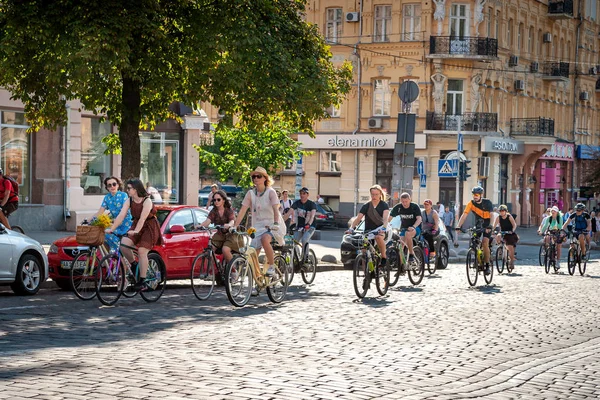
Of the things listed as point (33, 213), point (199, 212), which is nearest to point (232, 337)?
point (199, 212)

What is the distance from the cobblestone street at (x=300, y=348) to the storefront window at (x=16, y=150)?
1566cm

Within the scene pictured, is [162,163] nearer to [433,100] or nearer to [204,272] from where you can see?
[433,100]

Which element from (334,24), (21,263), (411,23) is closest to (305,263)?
(21,263)

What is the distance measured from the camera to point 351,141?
58938mm

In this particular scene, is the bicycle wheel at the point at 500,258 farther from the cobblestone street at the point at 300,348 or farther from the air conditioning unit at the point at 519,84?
the air conditioning unit at the point at 519,84

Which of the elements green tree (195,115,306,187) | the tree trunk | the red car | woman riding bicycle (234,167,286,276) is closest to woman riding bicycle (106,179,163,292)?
woman riding bicycle (234,167,286,276)

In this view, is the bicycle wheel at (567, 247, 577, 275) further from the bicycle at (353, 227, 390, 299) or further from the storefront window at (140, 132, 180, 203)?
the storefront window at (140, 132, 180, 203)

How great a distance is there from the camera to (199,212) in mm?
21641

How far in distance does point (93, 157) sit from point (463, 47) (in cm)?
2522

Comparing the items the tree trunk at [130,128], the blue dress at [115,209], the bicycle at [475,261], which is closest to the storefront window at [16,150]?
the tree trunk at [130,128]

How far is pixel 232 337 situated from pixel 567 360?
344 centimetres

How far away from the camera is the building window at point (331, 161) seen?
6019 centimetres

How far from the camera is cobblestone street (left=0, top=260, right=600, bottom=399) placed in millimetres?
9523

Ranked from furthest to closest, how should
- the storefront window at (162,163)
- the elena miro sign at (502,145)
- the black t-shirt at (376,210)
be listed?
the elena miro sign at (502,145), the storefront window at (162,163), the black t-shirt at (376,210)
